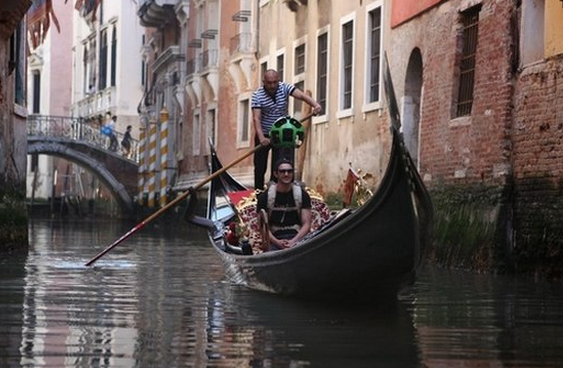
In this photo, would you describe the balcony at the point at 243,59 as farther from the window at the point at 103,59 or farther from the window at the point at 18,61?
the window at the point at 103,59

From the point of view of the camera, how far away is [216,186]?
14305 millimetres

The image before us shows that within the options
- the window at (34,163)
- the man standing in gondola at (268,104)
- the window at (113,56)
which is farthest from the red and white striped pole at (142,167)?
the man standing in gondola at (268,104)

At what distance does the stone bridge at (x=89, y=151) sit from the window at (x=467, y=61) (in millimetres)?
24476

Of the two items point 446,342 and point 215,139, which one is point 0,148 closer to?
point 446,342

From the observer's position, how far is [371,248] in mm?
8773

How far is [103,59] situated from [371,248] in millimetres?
38093

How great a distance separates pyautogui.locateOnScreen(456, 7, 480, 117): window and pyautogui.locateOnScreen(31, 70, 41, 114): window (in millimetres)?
41253

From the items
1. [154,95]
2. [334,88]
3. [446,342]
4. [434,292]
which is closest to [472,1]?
[434,292]

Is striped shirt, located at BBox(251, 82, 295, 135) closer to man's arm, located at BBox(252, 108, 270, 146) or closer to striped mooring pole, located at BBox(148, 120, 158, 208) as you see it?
man's arm, located at BBox(252, 108, 270, 146)

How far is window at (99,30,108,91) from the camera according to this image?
4569cm

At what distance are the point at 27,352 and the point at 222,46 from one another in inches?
897

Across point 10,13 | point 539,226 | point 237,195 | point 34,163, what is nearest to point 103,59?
point 34,163

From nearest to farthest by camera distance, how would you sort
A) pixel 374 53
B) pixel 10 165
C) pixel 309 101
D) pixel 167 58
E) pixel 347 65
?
pixel 309 101 < pixel 10 165 < pixel 374 53 < pixel 347 65 < pixel 167 58

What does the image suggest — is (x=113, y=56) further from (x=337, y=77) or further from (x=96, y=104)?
(x=337, y=77)
